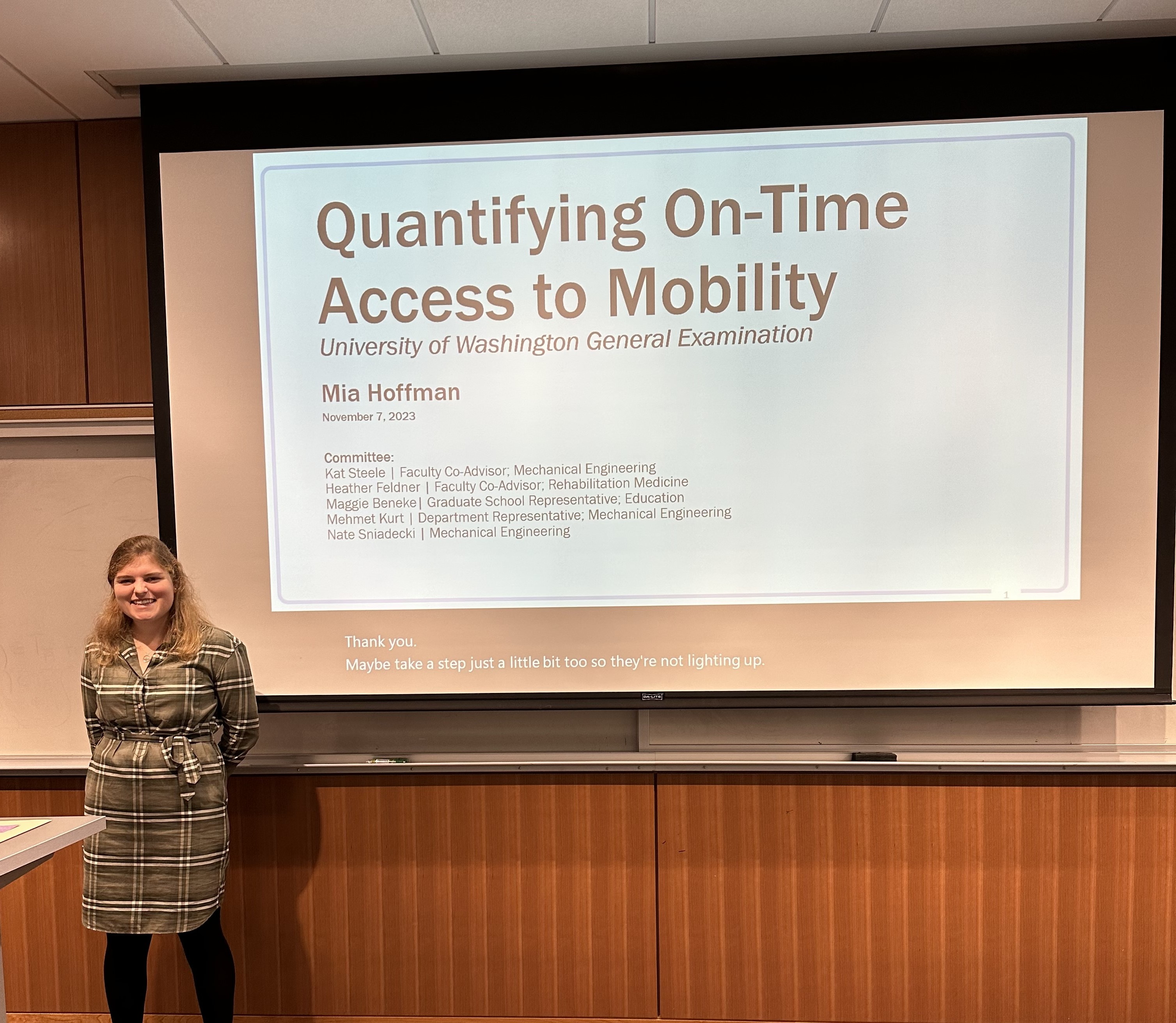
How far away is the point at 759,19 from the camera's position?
6.84 ft

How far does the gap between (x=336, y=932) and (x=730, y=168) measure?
2.43 meters

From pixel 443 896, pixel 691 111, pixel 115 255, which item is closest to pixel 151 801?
pixel 443 896

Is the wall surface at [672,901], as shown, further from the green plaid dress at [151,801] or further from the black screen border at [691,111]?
the green plaid dress at [151,801]

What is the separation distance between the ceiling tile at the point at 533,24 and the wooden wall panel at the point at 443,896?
6.52 feet

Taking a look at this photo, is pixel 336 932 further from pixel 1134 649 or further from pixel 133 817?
pixel 1134 649

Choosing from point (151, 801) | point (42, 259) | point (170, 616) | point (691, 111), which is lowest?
point (151, 801)

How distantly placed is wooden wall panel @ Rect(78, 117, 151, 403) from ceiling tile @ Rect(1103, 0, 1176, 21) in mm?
2687

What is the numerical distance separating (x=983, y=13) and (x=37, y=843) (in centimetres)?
273

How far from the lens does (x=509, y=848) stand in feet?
7.94

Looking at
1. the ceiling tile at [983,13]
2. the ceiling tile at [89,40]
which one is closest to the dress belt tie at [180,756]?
the ceiling tile at [89,40]

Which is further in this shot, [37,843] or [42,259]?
[42,259]

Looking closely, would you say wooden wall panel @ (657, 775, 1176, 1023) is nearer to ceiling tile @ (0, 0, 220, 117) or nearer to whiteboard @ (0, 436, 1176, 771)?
whiteboard @ (0, 436, 1176, 771)

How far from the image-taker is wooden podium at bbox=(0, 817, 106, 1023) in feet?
4.62

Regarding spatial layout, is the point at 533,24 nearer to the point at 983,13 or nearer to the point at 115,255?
the point at 983,13
